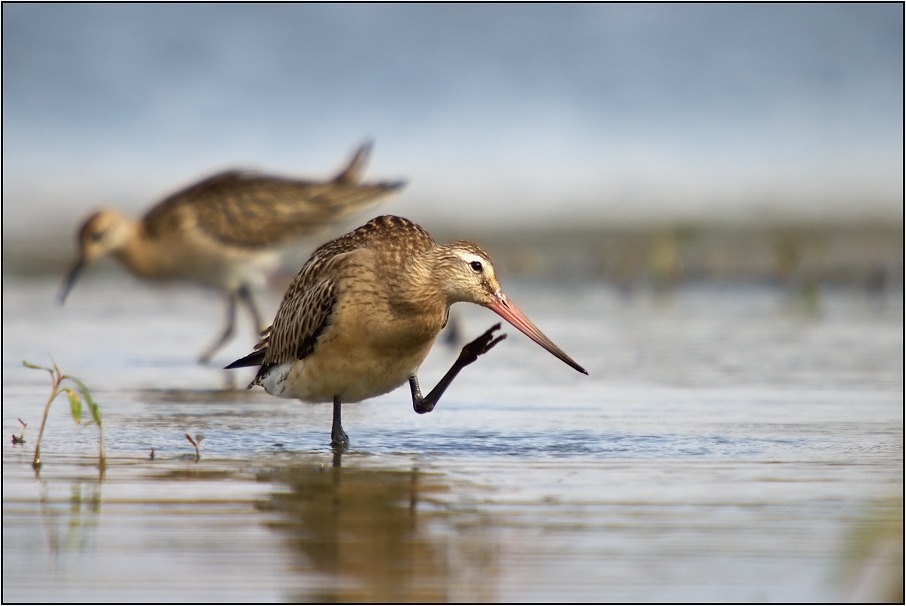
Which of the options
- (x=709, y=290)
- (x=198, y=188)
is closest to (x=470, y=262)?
(x=198, y=188)

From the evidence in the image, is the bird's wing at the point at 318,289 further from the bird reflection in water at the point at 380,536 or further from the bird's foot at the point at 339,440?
the bird reflection in water at the point at 380,536

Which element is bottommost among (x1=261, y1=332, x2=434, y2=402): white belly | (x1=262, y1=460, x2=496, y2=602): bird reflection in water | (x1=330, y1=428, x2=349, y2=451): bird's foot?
(x1=262, y1=460, x2=496, y2=602): bird reflection in water

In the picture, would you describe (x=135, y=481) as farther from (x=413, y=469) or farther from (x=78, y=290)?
(x=78, y=290)

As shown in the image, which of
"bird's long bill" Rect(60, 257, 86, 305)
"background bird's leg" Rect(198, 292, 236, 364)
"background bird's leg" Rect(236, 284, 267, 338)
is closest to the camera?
"background bird's leg" Rect(198, 292, 236, 364)

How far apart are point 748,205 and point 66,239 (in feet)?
27.2

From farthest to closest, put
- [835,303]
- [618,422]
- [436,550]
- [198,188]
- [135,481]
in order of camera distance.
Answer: [835,303] < [198,188] < [618,422] < [135,481] < [436,550]

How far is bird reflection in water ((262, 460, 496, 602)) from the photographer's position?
10.8 feet

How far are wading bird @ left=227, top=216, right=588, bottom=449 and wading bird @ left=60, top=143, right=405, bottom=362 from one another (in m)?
4.46

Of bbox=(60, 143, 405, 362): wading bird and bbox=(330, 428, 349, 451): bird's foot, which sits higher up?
bbox=(60, 143, 405, 362): wading bird

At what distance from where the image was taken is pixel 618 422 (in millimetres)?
5816

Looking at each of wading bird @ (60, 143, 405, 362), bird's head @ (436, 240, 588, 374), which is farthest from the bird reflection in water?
wading bird @ (60, 143, 405, 362)

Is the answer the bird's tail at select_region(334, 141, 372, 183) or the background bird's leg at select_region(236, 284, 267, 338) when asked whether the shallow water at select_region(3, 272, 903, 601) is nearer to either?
the background bird's leg at select_region(236, 284, 267, 338)

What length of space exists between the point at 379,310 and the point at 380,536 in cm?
162

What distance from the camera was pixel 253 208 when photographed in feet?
33.6
